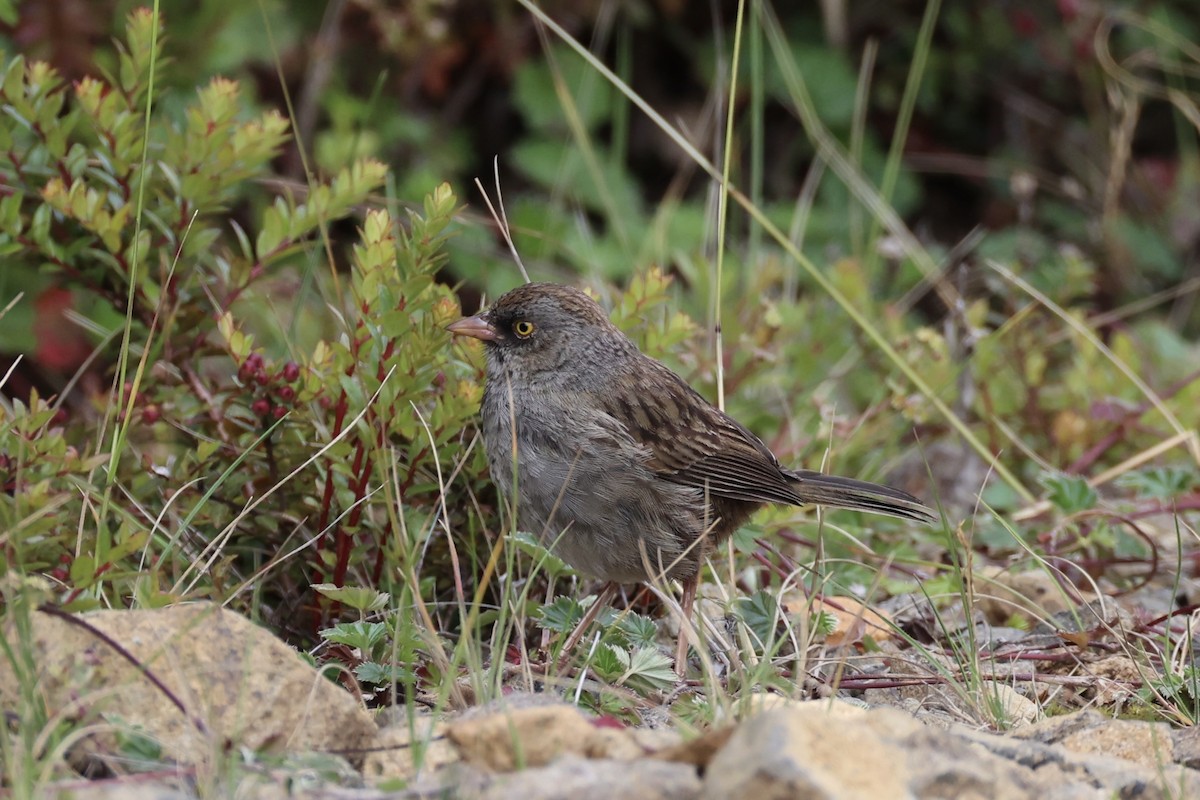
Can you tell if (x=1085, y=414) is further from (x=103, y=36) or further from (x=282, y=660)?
(x=103, y=36)

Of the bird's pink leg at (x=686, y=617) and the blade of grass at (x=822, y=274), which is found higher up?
the blade of grass at (x=822, y=274)

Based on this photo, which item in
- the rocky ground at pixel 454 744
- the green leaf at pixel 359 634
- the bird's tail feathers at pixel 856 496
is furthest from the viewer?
the bird's tail feathers at pixel 856 496

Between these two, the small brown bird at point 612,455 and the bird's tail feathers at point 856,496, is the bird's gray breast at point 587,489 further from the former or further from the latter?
the bird's tail feathers at point 856,496

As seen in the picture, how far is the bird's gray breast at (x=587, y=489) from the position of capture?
3.50 metres

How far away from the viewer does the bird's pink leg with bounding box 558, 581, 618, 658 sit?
347 centimetres

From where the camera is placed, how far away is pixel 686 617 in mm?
3371

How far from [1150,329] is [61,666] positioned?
5151mm

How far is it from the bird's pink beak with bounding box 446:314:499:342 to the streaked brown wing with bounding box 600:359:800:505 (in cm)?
35

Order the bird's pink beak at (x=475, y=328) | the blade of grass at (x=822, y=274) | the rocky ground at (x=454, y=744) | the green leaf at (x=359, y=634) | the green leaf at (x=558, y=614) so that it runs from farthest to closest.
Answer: the blade of grass at (x=822, y=274), the bird's pink beak at (x=475, y=328), the green leaf at (x=558, y=614), the green leaf at (x=359, y=634), the rocky ground at (x=454, y=744)

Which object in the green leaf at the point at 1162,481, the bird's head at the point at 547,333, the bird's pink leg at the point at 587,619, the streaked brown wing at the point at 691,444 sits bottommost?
the bird's pink leg at the point at 587,619

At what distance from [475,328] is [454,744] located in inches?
60.1

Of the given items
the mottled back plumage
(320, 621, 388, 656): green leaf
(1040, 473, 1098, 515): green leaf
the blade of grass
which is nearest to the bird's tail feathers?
the mottled back plumage

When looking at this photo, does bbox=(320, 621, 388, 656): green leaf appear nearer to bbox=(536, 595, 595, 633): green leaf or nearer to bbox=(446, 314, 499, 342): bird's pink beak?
bbox=(536, 595, 595, 633): green leaf

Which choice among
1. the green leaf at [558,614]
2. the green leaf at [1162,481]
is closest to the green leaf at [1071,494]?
the green leaf at [1162,481]
